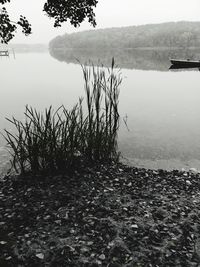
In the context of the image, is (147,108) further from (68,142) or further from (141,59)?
(141,59)

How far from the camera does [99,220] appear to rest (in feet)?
16.6

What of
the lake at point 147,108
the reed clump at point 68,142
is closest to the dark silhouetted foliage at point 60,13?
the reed clump at point 68,142

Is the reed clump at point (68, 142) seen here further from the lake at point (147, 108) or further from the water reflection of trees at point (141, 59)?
the water reflection of trees at point (141, 59)

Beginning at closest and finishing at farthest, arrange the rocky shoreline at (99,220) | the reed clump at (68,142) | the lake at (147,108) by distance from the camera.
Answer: the rocky shoreline at (99,220) < the reed clump at (68,142) < the lake at (147,108)

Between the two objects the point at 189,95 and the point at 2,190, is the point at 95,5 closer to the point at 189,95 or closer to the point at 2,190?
the point at 2,190

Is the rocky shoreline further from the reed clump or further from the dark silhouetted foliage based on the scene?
the dark silhouetted foliage

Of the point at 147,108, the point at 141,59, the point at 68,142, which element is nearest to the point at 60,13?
the point at 68,142

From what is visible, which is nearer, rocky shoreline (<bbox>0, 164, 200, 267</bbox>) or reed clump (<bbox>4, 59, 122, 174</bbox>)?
rocky shoreline (<bbox>0, 164, 200, 267</bbox>)

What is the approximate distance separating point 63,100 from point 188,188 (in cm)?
1348

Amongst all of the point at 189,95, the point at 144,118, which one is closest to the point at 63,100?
the point at 144,118

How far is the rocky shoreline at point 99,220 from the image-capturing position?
4270mm

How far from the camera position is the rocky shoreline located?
14.0 ft

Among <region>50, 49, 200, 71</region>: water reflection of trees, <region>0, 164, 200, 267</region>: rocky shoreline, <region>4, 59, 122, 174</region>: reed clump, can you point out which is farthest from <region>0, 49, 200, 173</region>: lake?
<region>50, 49, 200, 71</region>: water reflection of trees

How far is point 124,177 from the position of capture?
6.79 m
